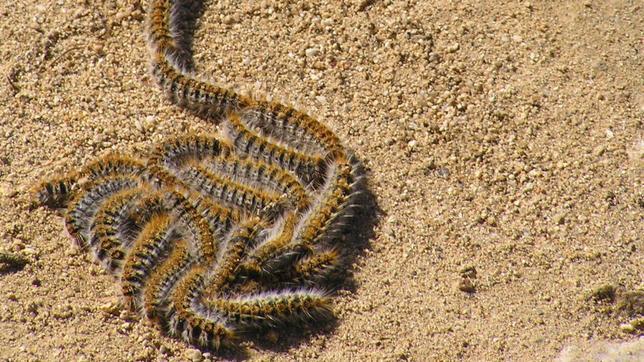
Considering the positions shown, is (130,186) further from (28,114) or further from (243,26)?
(243,26)

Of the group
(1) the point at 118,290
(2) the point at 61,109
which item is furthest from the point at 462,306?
(2) the point at 61,109

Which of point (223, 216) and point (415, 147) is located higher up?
point (223, 216)

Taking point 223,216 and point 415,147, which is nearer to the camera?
point 223,216

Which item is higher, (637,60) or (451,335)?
(637,60)
